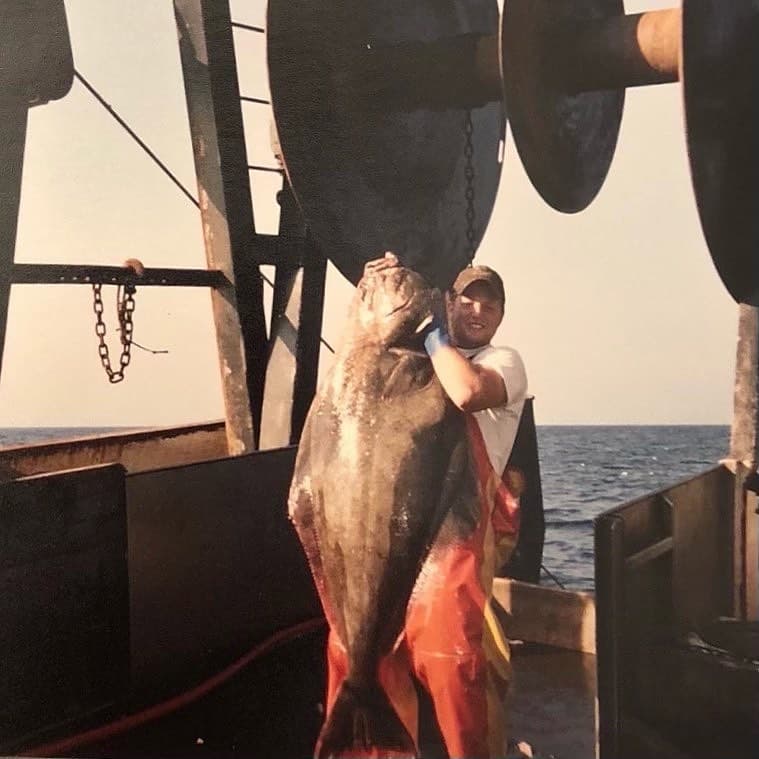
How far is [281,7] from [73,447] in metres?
2.67

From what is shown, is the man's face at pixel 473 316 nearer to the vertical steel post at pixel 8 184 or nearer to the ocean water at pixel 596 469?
the ocean water at pixel 596 469

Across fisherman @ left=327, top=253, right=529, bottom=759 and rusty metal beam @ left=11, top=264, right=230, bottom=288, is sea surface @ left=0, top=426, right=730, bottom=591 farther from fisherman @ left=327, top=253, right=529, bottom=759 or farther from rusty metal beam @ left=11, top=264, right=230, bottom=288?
rusty metal beam @ left=11, top=264, right=230, bottom=288

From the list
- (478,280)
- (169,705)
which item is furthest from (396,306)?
(169,705)

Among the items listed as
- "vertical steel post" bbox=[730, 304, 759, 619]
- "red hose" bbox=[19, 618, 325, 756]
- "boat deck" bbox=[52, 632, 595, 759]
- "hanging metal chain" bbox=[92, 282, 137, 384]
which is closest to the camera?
"red hose" bbox=[19, 618, 325, 756]

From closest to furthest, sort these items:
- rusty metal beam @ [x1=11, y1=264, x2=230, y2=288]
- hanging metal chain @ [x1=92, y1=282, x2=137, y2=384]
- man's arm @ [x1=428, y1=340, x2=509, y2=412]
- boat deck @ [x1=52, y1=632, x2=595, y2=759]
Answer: man's arm @ [x1=428, y1=340, x2=509, y2=412], boat deck @ [x1=52, y1=632, x2=595, y2=759], rusty metal beam @ [x1=11, y1=264, x2=230, y2=288], hanging metal chain @ [x1=92, y1=282, x2=137, y2=384]

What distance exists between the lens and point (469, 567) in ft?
8.05

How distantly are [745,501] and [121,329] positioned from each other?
248cm

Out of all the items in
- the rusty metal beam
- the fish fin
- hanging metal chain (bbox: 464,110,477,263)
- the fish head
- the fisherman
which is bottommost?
the fish fin

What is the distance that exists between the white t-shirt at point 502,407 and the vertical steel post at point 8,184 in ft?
5.30

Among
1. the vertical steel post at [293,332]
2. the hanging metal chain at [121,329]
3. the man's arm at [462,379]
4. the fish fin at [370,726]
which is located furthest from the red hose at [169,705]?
the man's arm at [462,379]

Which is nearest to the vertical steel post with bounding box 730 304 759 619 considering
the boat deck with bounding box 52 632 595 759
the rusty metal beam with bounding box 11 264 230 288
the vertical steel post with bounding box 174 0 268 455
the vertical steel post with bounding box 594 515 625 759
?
the boat deck with bounding box 52 632 595 759

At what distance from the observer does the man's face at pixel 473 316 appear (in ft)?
8.27

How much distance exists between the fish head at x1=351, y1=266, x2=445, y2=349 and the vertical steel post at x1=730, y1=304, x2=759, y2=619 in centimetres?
122

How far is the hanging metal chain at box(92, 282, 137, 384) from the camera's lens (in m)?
3.47
